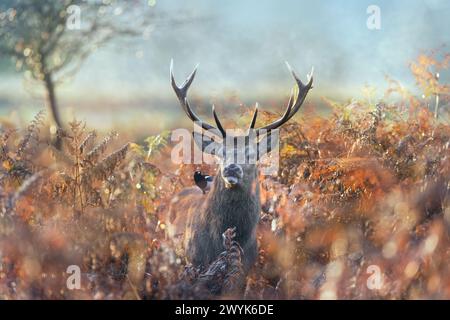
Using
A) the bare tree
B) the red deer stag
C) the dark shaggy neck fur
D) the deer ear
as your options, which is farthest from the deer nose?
the bare tree

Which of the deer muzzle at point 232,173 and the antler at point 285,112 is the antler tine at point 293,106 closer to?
the antler at point 285,112

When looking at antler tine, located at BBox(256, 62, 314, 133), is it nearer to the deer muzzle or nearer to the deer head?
the deer head

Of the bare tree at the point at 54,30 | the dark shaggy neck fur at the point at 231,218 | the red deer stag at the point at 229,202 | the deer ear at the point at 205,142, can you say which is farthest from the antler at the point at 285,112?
the bare tree at the point at 54,30

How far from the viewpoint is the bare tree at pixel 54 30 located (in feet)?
39.9

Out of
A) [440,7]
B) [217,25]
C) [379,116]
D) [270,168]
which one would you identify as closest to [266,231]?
[270,168]

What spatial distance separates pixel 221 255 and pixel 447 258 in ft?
5.75

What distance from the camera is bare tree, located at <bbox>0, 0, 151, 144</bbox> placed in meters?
12.2

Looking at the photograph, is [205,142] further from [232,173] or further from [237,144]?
[232,173]

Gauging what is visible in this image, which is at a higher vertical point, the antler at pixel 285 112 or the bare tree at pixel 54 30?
the bare tree at pixel 54 30

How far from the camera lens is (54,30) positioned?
41.8 ft

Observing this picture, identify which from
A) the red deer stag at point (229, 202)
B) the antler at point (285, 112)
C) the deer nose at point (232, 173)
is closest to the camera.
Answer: the deer nose at point (232, 173)

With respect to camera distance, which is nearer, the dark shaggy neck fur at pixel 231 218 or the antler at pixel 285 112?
the dark shaggy neck fur at pixel 231 218

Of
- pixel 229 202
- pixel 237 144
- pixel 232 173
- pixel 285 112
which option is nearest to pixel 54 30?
pixel 285 112
